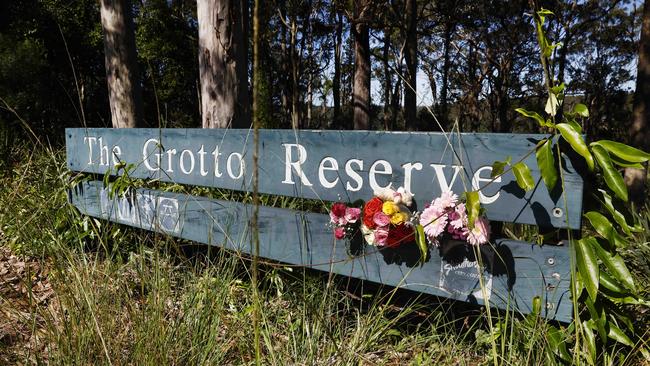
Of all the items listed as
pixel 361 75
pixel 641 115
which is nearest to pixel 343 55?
pixel 361 75

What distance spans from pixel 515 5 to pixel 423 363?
1917 centimetres

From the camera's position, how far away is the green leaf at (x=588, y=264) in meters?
1.52

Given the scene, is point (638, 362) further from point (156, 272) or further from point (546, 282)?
point (156, 272)

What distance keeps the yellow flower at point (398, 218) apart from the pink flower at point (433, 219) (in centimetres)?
7

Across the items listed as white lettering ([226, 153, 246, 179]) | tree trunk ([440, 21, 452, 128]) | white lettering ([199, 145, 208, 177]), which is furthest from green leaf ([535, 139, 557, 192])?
tree trunk ([440, 21, 452, 128])

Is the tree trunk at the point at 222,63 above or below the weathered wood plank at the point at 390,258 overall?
above

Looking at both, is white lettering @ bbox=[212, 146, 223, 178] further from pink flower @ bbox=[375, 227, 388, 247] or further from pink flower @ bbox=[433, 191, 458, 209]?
pink flower @ bbox=[433, 191, 458, 209]

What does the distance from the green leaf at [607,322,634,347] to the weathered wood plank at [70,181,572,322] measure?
15 cm

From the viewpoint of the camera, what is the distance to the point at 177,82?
18.5 meters

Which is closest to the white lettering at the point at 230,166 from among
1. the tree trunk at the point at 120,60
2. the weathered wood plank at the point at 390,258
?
the weathered wood plank at the point at 390,258

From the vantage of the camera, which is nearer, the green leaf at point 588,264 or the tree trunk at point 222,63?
the green leaf at point 588,264

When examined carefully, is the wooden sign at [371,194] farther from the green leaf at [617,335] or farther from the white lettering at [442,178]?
the green leaf at [617,335]

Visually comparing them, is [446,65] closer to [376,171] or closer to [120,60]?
[120,60]

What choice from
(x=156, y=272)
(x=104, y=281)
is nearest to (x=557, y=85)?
(x=156, y=272)
